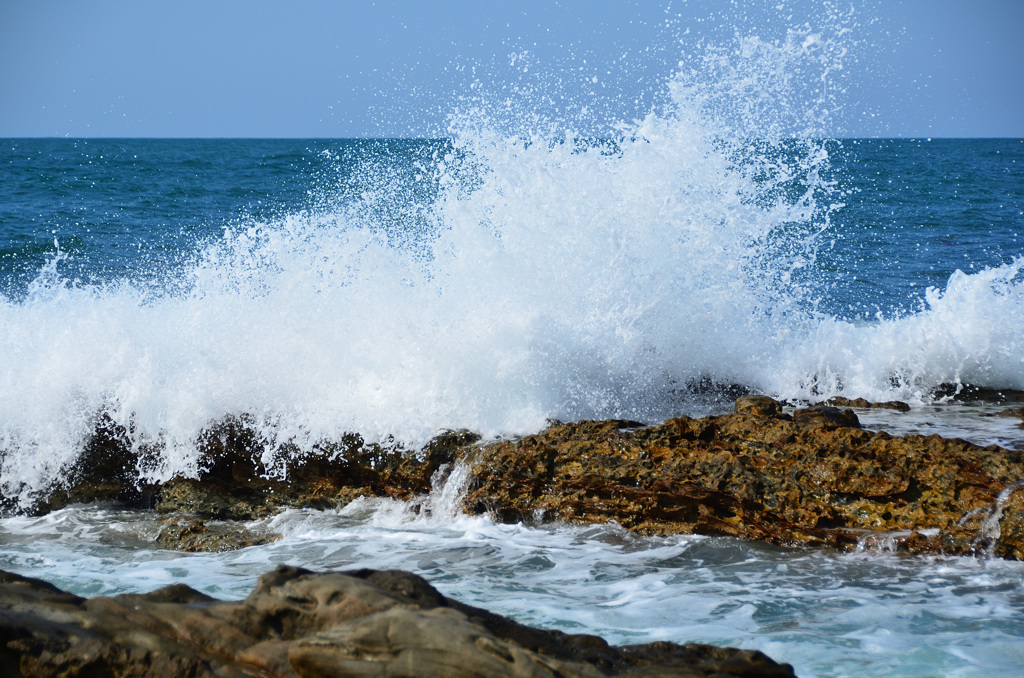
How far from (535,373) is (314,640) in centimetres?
330

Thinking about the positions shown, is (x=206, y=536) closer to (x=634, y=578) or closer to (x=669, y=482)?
(x=634, y=578)

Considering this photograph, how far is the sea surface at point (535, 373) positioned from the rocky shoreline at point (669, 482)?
12 centimetres

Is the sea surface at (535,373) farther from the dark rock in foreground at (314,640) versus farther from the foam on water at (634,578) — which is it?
the dark rock in foreground at (314,640)

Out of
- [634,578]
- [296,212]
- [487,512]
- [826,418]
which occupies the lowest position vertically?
[634,578]

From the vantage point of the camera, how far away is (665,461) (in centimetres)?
399

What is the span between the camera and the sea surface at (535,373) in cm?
314

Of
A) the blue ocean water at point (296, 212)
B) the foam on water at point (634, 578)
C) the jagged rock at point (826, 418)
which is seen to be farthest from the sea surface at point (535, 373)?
the blue ocean water at point (296, 212)

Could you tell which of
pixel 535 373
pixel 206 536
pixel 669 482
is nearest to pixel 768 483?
pixel 669 482

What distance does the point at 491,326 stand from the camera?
17.2 feet

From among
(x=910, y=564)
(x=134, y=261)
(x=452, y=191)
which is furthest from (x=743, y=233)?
(x=134, y=261)

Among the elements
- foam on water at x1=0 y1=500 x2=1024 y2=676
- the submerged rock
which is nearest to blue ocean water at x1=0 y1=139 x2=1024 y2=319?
the submerged rock

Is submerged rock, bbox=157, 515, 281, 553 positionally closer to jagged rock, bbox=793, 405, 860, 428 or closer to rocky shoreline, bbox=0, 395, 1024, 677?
rocky shoreline, bbox=0, 395, 1024, 677

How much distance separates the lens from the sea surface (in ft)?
10.3

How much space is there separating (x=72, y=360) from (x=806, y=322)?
5355 millimetres
